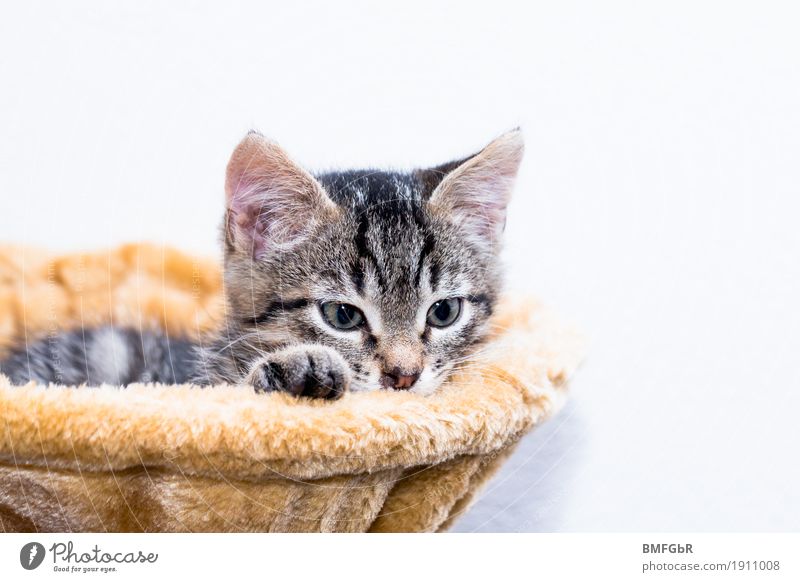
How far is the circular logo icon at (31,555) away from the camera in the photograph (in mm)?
776

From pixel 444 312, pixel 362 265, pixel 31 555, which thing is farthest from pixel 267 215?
→ pixel 31 555

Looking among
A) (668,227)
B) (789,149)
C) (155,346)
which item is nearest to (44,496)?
(155,346)

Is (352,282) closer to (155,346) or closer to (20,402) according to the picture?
(20,402)

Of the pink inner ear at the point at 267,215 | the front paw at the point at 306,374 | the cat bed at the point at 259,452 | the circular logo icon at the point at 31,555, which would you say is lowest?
the circular logo icon at the point at 31,555

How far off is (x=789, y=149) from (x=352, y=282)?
585 mm

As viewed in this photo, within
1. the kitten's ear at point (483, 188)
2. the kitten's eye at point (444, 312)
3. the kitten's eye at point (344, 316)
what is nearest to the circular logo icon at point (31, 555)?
the kitten's eye at point (344, 316)

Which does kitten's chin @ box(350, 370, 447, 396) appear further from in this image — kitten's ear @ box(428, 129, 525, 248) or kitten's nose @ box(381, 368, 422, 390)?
kitten's ear @ box(428, 129, 525, 248)

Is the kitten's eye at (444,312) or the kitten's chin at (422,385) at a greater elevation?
the kitten's eye at (444,312)

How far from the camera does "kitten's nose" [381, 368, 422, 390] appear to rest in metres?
0.84

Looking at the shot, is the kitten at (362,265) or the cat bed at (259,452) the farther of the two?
the kitten at (362,265)

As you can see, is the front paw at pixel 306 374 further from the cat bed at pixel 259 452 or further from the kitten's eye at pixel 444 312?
the kitten's eye at pixel 444 312

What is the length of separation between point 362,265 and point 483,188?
213 millimetres

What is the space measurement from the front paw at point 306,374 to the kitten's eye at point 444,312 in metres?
0.19

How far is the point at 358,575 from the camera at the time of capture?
79 centimetres
